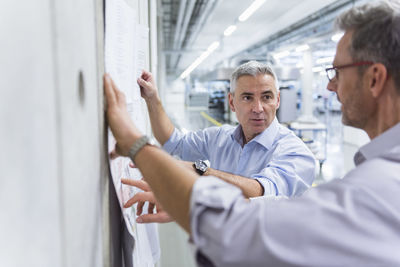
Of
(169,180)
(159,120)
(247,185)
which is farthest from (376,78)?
(159,120)

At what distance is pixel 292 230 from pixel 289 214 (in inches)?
1.3

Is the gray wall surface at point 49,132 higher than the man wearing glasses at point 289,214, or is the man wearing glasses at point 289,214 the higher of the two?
the gray wall surface at point 49,132

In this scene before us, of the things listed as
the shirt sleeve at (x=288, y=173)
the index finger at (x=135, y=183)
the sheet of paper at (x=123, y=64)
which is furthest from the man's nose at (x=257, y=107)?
the index finger at (x=135, y=183)

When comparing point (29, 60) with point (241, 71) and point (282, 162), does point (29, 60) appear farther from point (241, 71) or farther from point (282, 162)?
point (241, 71)

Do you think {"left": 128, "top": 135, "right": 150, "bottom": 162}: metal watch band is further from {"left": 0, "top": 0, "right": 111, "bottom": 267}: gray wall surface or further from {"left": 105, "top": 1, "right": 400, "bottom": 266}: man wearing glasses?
{"left": 0, "top": 0, "right": 111, "bottom": 267}: gray wall surface

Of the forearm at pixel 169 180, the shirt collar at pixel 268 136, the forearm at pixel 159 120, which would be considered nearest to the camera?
the forearm at pixel 169 180

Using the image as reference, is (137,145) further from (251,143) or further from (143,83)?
(251,143)

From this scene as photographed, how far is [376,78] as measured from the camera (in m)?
0.94

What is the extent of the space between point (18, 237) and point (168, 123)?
1.55 metres

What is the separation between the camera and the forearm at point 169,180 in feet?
2.54

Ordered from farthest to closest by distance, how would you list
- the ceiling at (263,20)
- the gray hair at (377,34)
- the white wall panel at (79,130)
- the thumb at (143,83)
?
the ceiling at (263,20) < the thumb at (143,83) < the gray hair at (377,34) < the white wall panel at (79,130)

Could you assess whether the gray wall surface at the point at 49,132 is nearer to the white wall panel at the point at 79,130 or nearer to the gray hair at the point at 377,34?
the white wall panel at the point at 79,130

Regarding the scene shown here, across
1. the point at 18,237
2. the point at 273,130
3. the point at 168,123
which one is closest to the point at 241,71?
the point at 273,130

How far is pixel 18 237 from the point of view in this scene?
435 mm
